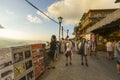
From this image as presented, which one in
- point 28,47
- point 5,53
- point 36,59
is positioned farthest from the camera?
point 36,59

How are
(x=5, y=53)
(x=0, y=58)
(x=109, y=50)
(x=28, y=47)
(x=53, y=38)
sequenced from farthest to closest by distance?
(x=109, y=50), (x=53, y=38), (x=28, y=47), (x=5, y=53), (x=0, y=58)

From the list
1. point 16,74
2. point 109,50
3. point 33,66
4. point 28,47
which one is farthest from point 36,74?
point 109,50

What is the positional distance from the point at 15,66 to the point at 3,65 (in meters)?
0.81

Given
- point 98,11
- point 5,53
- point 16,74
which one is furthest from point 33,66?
point 98,11

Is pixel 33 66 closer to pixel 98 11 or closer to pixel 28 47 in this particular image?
pixel 28 47

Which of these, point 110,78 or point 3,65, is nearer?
point 3,65

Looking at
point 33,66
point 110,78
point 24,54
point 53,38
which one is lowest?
point 110,78

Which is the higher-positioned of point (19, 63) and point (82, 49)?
point (82, 49)

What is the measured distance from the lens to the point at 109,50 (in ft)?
48.6

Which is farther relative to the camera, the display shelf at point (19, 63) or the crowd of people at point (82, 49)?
the crowd of people at point (82, 49)

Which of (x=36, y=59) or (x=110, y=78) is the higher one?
(x=36, y=59)

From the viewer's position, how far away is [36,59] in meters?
7.88

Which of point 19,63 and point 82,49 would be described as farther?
point 82,49

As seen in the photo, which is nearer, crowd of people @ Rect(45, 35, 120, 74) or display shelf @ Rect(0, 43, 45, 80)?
display shelf @ Rect(0, 43, 45, 80)
